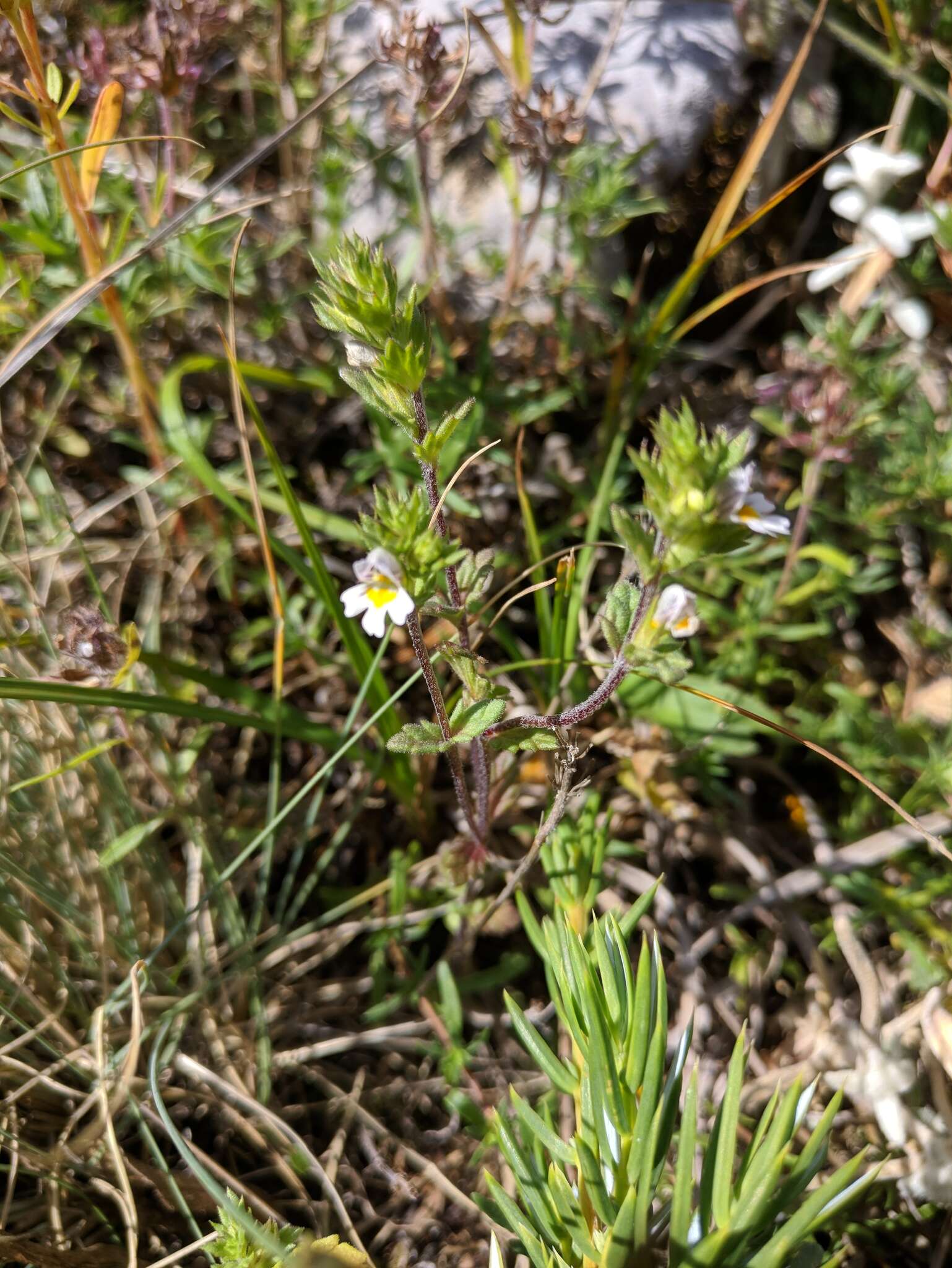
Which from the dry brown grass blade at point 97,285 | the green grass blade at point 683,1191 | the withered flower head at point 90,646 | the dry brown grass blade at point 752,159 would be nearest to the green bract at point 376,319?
the dry brown grass blade at point 97,285

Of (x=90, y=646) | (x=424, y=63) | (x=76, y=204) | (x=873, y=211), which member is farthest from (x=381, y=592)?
(x=873, y=211)

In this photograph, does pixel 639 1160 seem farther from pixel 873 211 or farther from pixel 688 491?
pixel 873 211

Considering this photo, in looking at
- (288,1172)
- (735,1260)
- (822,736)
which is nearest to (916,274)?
(822,736)

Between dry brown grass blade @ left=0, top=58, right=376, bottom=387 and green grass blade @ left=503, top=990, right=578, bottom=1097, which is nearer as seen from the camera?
green grass blade @ left=503, top=990, right=578, bottom=1097

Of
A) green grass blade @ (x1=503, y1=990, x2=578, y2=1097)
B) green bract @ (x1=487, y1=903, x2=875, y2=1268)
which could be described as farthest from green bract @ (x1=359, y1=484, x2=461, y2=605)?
green grass blade @ (x1=503, y1=990, x2=578, y2=1097)

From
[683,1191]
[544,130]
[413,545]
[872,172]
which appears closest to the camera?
[683,1191]

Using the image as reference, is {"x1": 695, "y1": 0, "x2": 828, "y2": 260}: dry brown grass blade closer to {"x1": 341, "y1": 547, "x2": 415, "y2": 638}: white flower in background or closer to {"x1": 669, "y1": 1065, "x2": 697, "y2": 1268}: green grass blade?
{"x1": 341, "y1": 547, "x2": 415, "y2": 638}: white flower in background
